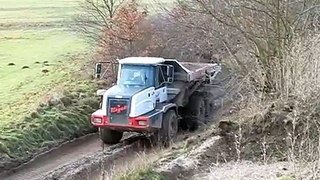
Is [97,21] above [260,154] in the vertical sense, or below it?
above

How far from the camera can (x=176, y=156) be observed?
1438 centimetres

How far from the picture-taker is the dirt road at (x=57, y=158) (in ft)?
55.5

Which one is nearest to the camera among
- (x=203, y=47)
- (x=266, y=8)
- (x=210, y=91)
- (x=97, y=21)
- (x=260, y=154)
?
(x=260, y=154)

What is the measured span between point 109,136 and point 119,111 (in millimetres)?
1421

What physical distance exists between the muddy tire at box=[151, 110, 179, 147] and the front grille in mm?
1064

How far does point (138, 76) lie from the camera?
18.7 meters

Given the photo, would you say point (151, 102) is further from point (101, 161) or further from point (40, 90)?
point (40, 90)

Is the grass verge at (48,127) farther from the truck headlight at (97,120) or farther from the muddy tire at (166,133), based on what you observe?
the muddy tire at (166,133)

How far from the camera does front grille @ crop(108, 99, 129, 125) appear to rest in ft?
58.6

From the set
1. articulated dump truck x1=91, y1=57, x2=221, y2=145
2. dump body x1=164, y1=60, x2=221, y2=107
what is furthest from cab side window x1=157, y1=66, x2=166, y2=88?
dump body x1=164, y1=60, x2=221, y2=107

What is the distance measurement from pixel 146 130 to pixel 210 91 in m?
4.41

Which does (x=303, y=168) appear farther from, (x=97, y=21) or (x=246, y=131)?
(x=97, y=21)

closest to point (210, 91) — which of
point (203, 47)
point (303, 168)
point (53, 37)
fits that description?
point (203, 47)

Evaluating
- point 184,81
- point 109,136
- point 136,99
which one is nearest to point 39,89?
point 109,136
